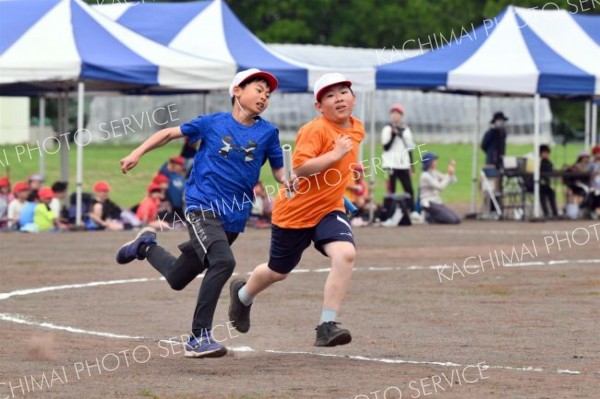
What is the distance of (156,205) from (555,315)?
13.0 metres

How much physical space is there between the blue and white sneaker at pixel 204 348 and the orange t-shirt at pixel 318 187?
39.2 inches

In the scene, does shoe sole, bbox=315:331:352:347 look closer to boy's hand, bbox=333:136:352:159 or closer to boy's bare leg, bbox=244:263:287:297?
boy's bare leg, bbox=244:263:287:297

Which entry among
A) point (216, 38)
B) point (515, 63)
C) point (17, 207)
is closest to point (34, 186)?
point (17, 207)

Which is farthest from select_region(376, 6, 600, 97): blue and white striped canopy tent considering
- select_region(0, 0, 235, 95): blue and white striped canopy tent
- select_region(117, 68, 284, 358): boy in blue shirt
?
select_region(117, 68, 284, 358): boy in blue shirt

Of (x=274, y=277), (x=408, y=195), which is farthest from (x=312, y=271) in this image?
(x=408, y=195)

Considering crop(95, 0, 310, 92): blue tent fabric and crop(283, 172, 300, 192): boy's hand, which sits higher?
crop(95, 0, 310, 92): blue tent fabric

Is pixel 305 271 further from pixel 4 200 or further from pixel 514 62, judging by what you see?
pixel 514 62

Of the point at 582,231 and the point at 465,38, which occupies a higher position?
the point at 465,38

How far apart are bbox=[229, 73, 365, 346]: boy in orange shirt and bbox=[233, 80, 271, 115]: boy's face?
0.36 m

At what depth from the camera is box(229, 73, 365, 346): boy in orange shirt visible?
9328 mm

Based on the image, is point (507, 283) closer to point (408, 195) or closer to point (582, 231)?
point (582, 231)

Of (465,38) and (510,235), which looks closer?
(510,235)

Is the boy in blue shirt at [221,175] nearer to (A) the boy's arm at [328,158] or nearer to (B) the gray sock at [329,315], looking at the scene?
(A) the boy's arm at [328,158]

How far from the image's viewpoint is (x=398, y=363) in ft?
29.6
